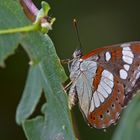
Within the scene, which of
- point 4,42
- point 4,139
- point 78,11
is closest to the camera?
point 4,42

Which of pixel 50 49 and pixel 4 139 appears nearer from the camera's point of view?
pixel 50 49

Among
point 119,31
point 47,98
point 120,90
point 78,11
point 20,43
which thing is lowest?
point 119,31

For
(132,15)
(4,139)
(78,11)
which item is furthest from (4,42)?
(132,15)

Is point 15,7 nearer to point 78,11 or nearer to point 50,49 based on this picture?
point 50,49

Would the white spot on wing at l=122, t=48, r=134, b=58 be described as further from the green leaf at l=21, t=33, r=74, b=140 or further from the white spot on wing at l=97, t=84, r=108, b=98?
the green leaf at l=21, t=33, r=74, b=140

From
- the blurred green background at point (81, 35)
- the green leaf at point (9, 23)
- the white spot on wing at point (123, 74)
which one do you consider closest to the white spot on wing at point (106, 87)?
the white spot on wing at point (123, 74)

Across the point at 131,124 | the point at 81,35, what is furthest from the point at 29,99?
the point at 81,35
